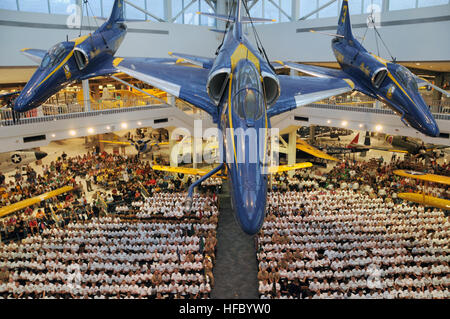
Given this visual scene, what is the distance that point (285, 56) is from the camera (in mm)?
26922

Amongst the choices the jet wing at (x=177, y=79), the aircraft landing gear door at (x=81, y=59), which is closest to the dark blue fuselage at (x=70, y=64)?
the aircraft landing gear door at (x=81, y=59)

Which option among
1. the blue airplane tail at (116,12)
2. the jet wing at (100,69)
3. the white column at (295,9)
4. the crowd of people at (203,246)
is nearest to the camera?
the crowd of people at (203,246)

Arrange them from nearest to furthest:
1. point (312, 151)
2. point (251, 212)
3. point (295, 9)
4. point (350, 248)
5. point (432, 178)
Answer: point (251, 212), point (350, 248), point (432, 178), point (312, 151), point (295, 9)

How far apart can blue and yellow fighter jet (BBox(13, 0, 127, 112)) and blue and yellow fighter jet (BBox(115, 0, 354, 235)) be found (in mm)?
1395

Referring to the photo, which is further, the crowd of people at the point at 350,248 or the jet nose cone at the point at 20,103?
the jet nose cone at the point at 20,103

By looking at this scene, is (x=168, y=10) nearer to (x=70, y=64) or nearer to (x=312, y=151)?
(x=70, y=64)

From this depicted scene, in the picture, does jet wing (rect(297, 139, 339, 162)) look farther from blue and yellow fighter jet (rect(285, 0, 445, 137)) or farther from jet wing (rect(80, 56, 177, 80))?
jet wing (rect(80, 56, 177, 80))

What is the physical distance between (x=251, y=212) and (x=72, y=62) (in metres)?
11.3

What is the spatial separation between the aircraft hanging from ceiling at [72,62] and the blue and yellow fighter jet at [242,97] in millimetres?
1407

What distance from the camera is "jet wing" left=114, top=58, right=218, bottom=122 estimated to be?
478 inches

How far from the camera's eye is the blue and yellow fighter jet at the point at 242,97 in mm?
7738

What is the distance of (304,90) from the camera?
13836mm

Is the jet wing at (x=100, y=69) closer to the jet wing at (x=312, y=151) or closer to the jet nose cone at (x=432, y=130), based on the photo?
the jet nose cone at (x=432, y=130)

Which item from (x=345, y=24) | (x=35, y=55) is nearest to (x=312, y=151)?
(x=345, y=24)
